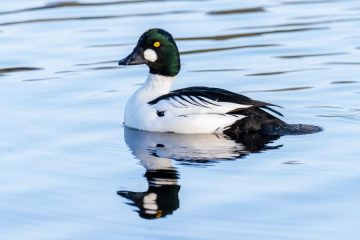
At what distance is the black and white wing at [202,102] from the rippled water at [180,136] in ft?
1.10

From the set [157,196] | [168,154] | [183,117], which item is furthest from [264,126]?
[157,196]

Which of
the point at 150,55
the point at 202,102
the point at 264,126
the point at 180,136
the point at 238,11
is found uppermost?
the point at 150,55

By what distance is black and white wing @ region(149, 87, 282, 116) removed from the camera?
12617 millimetres

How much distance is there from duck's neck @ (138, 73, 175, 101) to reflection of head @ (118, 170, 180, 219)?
2483 mm

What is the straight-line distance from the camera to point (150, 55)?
13.5m

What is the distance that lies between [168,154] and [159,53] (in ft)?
6.70

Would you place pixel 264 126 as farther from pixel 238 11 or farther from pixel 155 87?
pixel 238 11

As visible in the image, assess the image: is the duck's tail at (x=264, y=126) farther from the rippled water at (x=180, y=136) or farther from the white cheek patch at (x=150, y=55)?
the white cheek patch at (x=150, y=55)

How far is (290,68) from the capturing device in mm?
16172

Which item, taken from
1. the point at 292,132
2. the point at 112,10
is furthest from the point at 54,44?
the point at 292,132

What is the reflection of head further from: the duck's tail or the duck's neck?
the duck's neck

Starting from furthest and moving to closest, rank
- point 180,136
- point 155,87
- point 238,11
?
point 238,11 < point 155,87 < point 180,136

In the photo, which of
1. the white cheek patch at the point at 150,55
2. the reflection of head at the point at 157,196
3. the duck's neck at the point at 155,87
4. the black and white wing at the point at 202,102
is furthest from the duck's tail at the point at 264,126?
the reflection of head at the point at 157,196

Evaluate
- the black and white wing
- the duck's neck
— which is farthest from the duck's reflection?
the duck's neck
